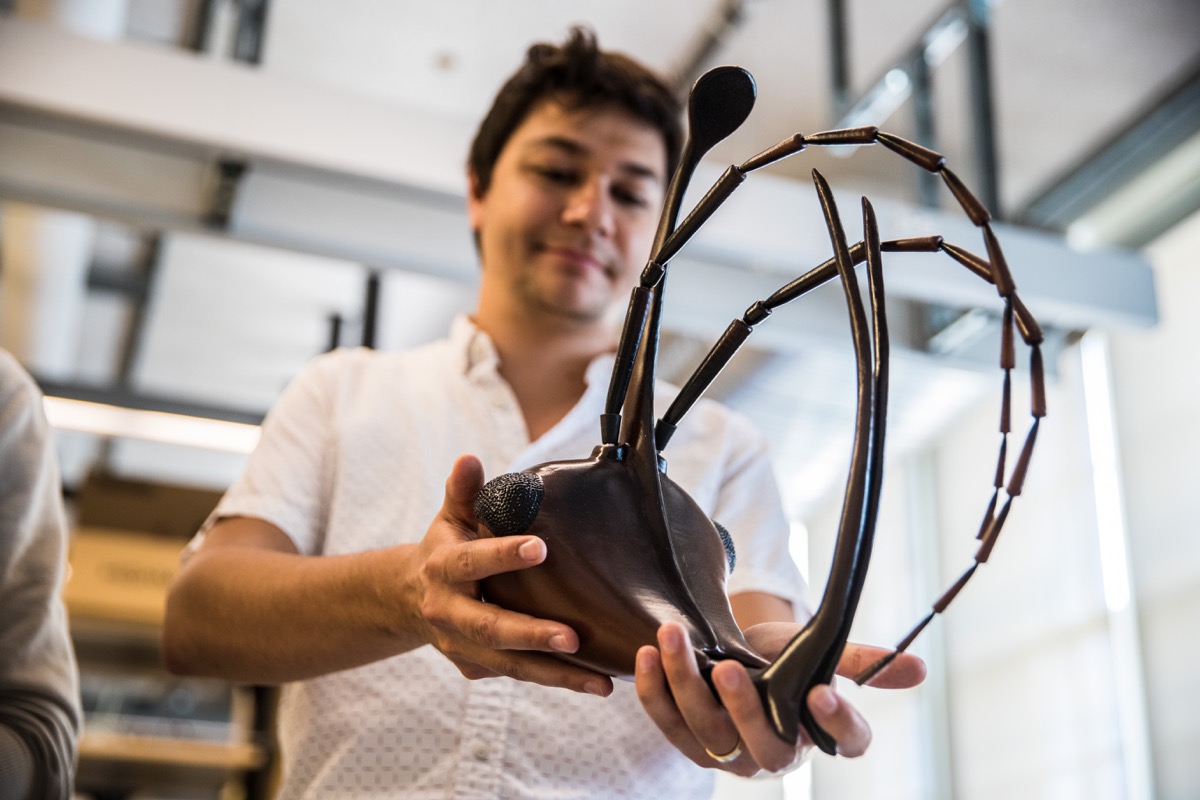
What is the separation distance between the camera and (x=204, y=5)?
330 cm

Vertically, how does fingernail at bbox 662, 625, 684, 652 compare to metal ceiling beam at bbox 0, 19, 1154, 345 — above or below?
below

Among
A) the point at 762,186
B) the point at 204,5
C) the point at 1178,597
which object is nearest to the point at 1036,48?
the point at 762,186

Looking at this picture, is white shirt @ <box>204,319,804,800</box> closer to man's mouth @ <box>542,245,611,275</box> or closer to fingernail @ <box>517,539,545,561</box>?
man's mouth @ <box>542,245,611,275</box>

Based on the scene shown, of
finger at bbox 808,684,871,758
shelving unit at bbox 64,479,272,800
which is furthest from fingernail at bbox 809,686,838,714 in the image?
shelving unit at bbox 64,479,272,800

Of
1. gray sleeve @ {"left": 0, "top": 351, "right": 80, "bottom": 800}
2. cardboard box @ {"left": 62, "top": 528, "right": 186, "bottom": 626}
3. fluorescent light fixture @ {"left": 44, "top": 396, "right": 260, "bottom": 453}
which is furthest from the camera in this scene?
fluorescent light fixture @ {"left": 44, "top": 396, "right": 260, "bottom": 453}

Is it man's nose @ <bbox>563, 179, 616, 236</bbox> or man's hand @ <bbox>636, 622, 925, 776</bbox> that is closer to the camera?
man's hand @ <bbox>636, 622, 925, 776</bbox>

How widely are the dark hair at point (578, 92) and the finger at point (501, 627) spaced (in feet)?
2.52

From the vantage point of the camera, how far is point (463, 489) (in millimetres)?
615

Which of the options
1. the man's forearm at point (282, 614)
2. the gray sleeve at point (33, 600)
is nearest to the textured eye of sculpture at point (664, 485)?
the man's forearm at point (282, 614)

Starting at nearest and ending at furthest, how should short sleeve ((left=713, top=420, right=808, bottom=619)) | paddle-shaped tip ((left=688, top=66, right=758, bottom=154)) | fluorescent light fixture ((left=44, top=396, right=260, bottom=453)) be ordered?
paddle-shaped tip ((left=688, top=66, right=758, bottom=154)) → short sleeve ((left=713, top=420, right=808, bottom=619)) → fluorescent light fixture ((left=44, top=396, right=260, bottom=453))

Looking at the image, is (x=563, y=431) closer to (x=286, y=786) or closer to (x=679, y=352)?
(x=286, y=786)

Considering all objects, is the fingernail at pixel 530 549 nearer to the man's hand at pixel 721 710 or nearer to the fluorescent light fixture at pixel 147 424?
the man's hand at pixel 721 710

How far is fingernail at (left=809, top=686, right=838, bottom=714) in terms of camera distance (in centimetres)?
47

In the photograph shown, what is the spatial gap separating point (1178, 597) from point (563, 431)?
3.35 meters
